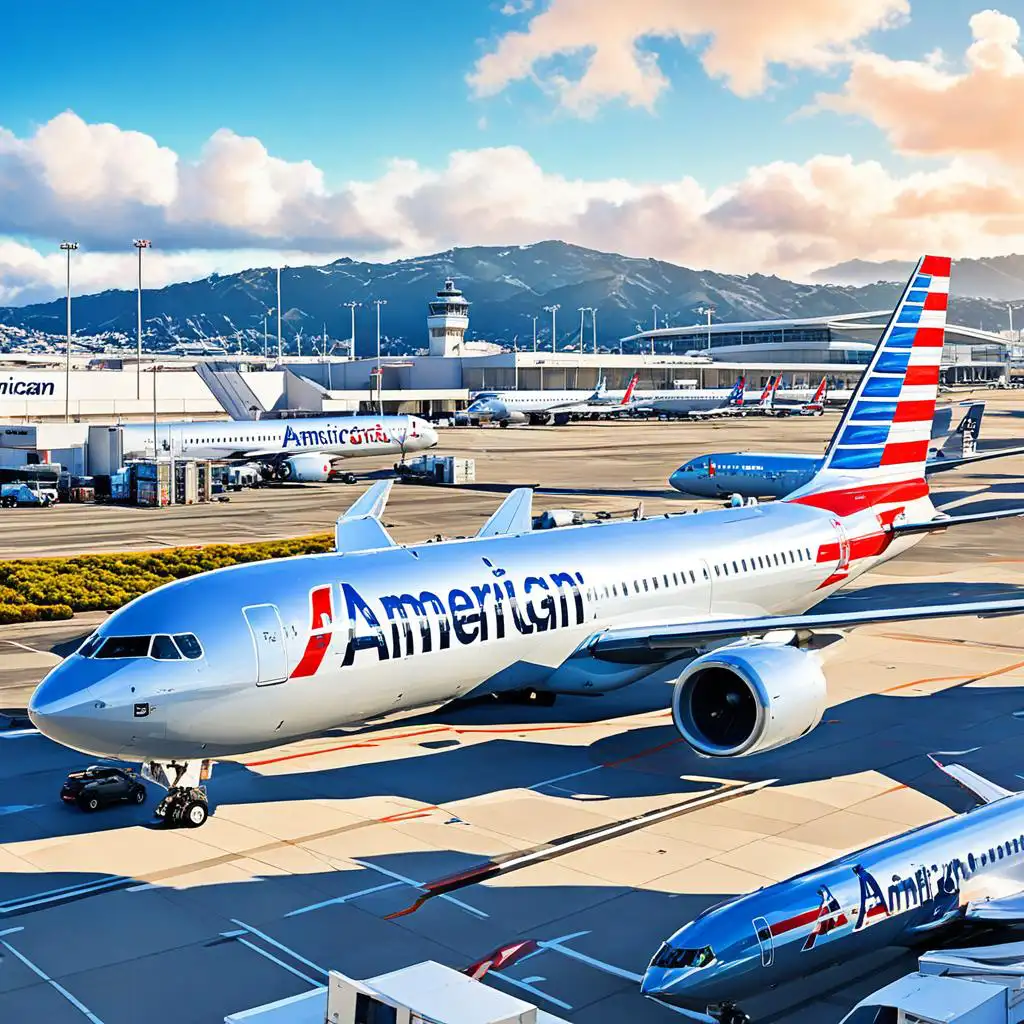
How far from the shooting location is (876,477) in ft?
120

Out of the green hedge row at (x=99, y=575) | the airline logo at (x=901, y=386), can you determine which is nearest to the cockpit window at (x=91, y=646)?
the airline logo at (x=901, y=386)

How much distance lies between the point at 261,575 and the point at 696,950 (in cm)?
1216

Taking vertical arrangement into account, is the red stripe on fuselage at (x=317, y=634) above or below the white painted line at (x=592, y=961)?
above

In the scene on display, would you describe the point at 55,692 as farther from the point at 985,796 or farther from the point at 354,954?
the point at 985,796

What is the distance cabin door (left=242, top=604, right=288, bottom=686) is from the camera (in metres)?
22.1

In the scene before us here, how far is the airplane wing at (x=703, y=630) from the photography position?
25.9 metres

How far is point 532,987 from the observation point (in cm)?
1664

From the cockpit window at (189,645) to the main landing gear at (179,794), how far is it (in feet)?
7.88

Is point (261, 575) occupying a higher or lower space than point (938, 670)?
higher

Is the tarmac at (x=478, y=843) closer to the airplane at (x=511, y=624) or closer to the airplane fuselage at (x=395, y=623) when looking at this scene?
the airplane at (x=511, y=624)

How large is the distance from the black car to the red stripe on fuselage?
15.1 ft

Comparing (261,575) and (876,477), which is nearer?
(261,575)

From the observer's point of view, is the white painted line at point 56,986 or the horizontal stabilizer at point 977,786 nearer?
the white painted line at point 56,986

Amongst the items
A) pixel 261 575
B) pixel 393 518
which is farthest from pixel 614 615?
pixel 393 518
